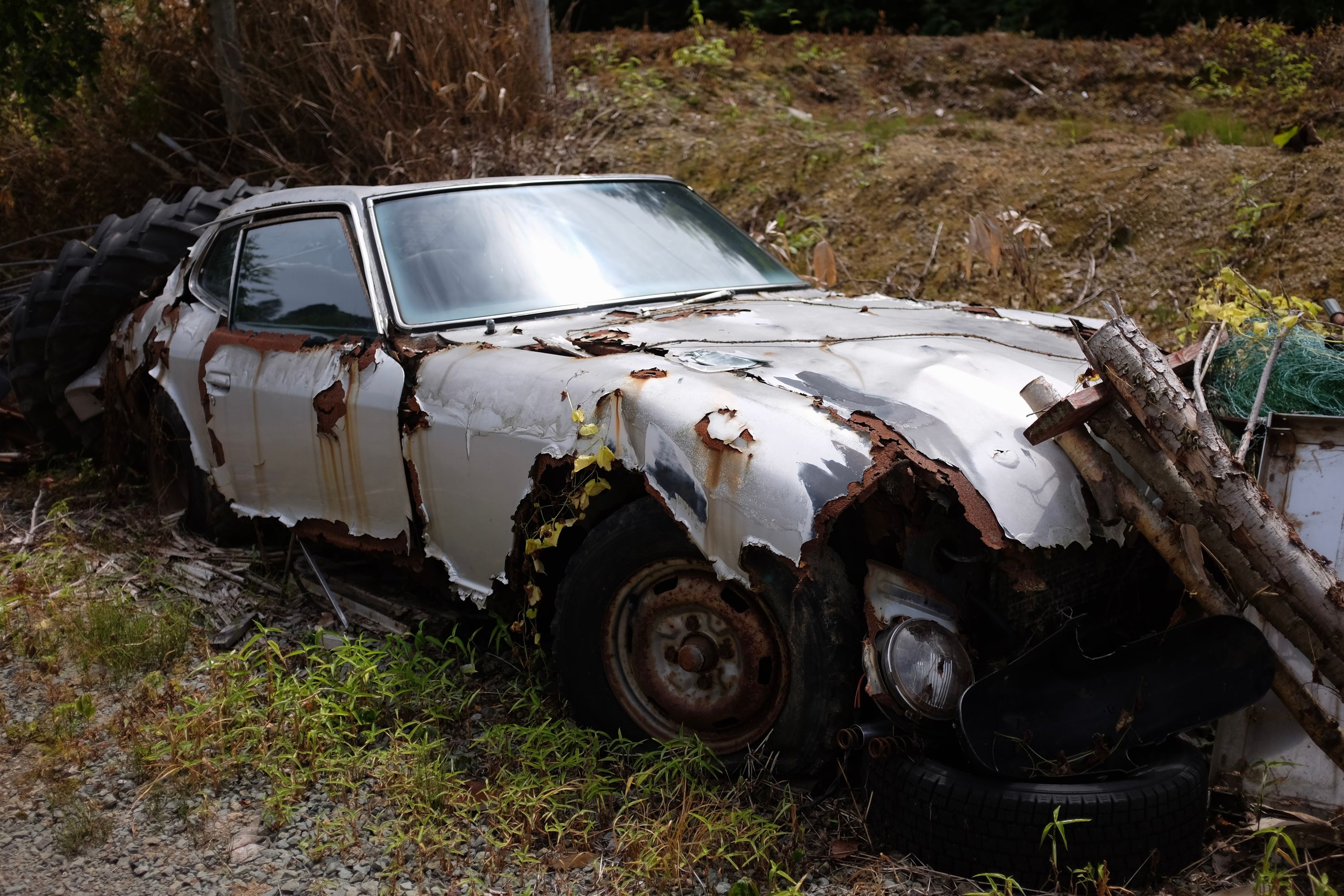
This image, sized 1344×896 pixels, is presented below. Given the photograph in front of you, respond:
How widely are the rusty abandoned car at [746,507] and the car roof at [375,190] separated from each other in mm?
26

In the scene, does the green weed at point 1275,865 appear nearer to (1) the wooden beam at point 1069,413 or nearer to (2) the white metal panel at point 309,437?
(1) the wooden beam at point 1069,413

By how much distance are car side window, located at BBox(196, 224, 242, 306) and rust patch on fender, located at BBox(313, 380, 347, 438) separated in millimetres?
1127

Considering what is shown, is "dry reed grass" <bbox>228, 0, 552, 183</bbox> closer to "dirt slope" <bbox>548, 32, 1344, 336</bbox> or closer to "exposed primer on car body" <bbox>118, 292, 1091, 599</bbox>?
"dirt slope" <bbox>548, 32, 1344, 336</bbox>

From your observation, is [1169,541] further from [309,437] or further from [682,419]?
[309,437]

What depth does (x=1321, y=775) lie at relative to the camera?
98.7 inches

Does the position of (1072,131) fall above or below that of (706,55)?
below

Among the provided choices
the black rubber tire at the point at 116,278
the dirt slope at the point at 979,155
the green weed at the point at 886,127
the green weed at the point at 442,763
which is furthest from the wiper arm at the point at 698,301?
the green weed at the point at 886,127

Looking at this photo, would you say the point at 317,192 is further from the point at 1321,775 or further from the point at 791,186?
the point at 791,186

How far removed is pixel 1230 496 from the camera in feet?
7.89

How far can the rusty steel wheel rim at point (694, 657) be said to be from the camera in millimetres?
2719

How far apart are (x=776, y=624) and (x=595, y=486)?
59cm

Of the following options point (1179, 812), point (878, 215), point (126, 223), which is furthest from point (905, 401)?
point (878, 215)

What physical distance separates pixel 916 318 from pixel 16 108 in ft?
32.5

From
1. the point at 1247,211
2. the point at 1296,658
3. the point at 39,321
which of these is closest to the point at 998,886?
the point at 1296,658
